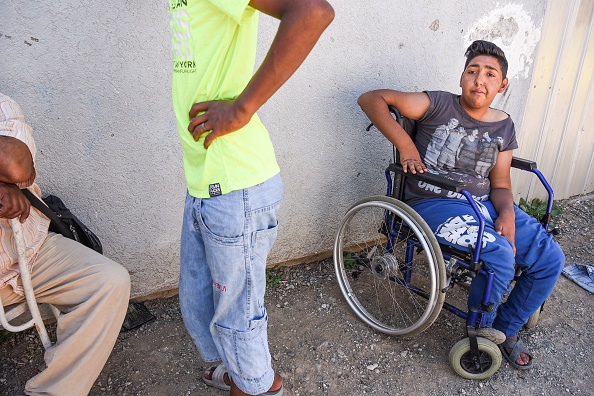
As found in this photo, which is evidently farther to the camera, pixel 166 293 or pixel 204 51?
pixel 166 293

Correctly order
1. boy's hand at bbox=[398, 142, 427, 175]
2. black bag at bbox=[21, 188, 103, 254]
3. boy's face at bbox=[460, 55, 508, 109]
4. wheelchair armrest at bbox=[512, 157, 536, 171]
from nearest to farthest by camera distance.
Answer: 1. black bag at bbox=[21, 188, 103, 254]
2. boy's hand at bbox=[398, 142, 427, 175]
3. boy's face at bbox=[460, 55, 508, 109]
4. wheelchair armrest at bbox=[512, 157, 536, 171]

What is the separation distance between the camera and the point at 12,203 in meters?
1.62

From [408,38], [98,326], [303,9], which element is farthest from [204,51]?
[408,38]

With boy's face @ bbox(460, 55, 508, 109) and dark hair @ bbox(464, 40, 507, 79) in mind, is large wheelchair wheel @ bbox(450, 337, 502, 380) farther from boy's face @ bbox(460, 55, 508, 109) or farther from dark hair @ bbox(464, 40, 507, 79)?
dark hair @ bbox(464, 40, 507, 79)

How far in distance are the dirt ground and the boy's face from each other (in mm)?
1273

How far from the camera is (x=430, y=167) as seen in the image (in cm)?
269

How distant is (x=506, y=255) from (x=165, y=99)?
5.90ft

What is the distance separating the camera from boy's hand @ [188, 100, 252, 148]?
55.6 inches

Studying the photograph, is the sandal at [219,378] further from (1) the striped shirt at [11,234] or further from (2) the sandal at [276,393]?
(1) the striped shirt at [11,234]

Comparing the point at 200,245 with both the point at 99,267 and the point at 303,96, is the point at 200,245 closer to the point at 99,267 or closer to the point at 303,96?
the point at 99,267

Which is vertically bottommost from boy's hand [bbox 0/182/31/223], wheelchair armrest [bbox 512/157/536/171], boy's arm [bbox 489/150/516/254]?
boy's arm [bbox 489/150/516/254]

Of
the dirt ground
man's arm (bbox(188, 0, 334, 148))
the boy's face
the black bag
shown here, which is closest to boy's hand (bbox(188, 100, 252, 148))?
man's arm (bbox(188, 0, 334, 148))

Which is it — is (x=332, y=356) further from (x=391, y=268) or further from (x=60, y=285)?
(x=60, y=285)

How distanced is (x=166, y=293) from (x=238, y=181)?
1548 millimetres
